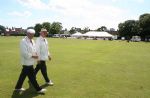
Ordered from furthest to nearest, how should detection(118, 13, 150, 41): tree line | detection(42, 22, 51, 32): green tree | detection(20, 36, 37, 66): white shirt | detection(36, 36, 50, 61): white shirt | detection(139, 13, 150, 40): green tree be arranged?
1. detection(42, 22, 51, 32): green tree
2. detection(118, 13, 150, 41): tree line
3. detection(139, 13, 150, 40): green tree
4. detection(36, 36, 50, 61): white shirt
5. detection(20, 36, 37, 66): white shirt

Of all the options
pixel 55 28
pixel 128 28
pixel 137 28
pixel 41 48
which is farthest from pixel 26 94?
pixel 55 28

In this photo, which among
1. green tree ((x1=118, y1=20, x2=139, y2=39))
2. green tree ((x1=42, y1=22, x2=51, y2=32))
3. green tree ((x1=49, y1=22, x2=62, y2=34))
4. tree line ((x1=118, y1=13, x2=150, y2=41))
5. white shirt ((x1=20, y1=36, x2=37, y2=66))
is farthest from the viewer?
green tree ((x1=49, y1=22, x2=62, y2=34))

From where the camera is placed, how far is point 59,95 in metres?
8.48


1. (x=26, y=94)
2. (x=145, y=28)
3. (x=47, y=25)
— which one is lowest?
(x=26, y=94)

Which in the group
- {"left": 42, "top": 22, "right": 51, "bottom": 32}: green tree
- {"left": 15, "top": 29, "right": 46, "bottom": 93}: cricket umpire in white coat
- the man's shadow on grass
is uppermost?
{"left": 42, "top": 22, "right": 51, "bottom": 32}: green tree

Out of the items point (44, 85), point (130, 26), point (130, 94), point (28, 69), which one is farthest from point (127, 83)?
point (130, 26)

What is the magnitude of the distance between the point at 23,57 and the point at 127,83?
4.43 m

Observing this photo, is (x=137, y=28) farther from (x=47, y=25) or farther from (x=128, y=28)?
(x=47, y=25)

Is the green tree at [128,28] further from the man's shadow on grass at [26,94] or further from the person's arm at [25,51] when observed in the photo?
the person's arm at [25,51]

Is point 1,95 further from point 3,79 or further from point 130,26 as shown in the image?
point 130,26

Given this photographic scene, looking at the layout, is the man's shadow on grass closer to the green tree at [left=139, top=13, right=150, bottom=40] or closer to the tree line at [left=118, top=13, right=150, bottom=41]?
the tree line at [left=118, top=13, right=150, bottom=41]

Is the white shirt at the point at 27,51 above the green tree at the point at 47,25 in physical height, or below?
below

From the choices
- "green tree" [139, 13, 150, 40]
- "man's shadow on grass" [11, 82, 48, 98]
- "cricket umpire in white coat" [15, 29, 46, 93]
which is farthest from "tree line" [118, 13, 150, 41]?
"cricket umpire in white coat" [15, 29, 46, 93]

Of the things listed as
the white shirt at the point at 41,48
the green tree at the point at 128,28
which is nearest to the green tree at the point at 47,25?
the green tree at the point at 128,28
